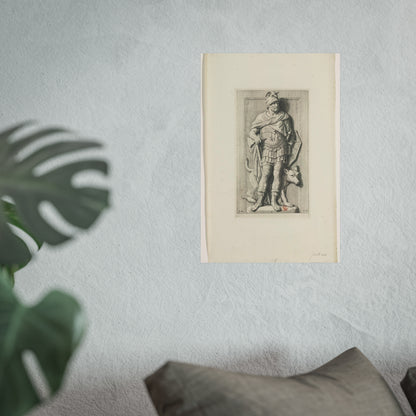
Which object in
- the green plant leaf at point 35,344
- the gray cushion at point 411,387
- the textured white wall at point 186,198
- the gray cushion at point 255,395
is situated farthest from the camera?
the textured white wall at point 186,198

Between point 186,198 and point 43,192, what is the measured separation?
0.70 meters

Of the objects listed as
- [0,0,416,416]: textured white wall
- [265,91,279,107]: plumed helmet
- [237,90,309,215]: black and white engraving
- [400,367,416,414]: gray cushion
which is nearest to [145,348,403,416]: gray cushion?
[400,367,416,414]: gray cushion

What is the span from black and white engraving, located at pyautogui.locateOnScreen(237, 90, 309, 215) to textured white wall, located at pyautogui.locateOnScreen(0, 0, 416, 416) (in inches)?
4.9

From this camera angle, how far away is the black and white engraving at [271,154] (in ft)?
4.27

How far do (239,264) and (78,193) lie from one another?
30.1 inches

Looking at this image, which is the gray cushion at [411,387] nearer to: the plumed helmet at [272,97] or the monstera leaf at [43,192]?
the plumed helmet at [272,97]

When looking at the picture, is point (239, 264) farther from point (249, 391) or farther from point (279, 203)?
point (249, 391)

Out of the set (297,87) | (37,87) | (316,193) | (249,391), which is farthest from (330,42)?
(249,391)

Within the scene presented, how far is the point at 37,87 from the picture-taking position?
4.21ft

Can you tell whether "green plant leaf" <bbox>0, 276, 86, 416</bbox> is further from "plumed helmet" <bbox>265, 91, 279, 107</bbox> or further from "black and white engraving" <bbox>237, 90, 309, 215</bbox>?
"plumed helmet" <bbox>265, 91, 279, 107</bbox>

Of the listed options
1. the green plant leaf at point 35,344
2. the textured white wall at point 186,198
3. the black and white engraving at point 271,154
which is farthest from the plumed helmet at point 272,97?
the green plant leaf at point 35,344

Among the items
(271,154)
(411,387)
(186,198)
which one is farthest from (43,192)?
(411,387)

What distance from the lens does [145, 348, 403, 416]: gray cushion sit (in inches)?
33.9

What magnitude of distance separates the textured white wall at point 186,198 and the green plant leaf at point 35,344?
75cm
